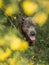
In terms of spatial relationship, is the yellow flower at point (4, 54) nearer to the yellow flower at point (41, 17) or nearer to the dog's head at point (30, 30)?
the yellow flower at point (41, 17)

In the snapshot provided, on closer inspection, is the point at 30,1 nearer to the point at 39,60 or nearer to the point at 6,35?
the point at 6,35

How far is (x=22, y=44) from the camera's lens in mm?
1261

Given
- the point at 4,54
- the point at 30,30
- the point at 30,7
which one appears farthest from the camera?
the point at 30,30

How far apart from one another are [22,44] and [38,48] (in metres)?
5.17

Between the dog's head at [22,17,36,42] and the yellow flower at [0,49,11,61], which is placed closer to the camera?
the yellow flower at [0,49,11,61]

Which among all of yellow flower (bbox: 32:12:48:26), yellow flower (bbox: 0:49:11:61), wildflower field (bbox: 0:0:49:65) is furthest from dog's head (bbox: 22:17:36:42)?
yellow flower (bbox: 32:12:48:26)

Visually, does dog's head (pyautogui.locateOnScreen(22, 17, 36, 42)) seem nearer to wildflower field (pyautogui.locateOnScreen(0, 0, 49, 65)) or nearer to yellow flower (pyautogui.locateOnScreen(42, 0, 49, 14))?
wildflower field (pyautogui.locateOnScreen(0, 0, 49, 65))

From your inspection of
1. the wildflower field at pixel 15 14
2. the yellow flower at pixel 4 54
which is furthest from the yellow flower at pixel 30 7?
the yellow flower at pixel 4 54

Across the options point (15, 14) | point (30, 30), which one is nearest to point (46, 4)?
point (15, 14)

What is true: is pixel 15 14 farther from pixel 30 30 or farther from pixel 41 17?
pixel 30 30

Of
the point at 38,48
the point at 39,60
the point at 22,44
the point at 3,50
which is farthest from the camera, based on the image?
the point at 38,48

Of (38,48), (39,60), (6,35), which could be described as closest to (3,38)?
(6,35)

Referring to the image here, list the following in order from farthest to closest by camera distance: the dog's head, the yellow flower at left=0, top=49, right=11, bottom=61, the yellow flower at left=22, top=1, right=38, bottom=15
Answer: the dog's head → the yellow flower at left=0, top=49, right=11, bottom=61 → the yellow flower at left=22, top=1, right=38, bottom=15

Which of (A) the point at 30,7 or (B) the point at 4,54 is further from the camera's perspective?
(B) the point at 4,54
